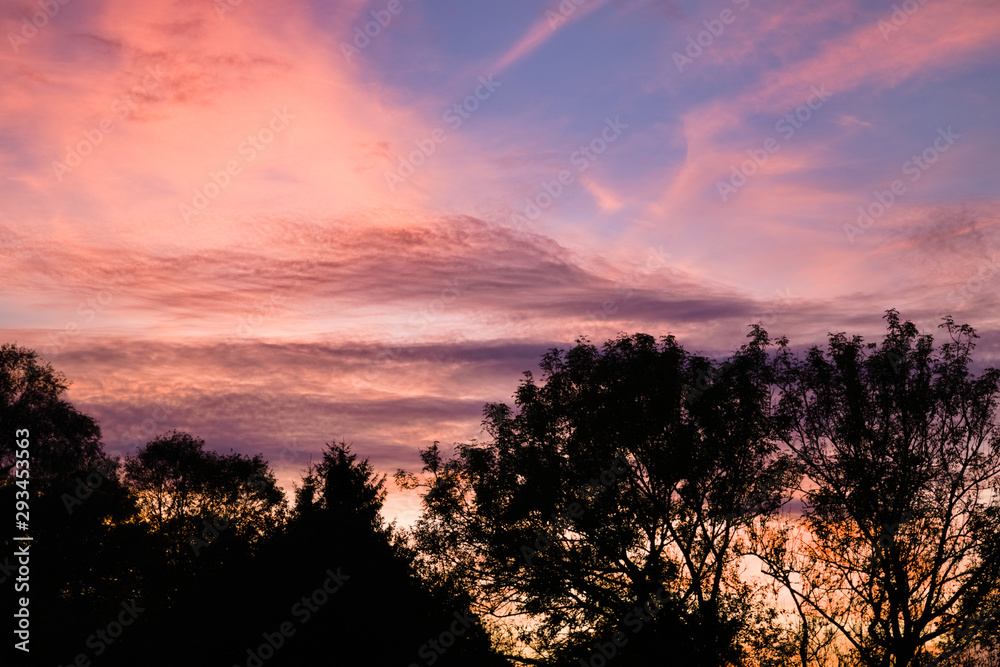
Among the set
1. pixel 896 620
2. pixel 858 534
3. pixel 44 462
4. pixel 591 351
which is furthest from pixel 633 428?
pixel 44 462

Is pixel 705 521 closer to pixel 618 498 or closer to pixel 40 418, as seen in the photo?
Answer: pixel 618 498

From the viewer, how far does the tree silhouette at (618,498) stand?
32625 mm

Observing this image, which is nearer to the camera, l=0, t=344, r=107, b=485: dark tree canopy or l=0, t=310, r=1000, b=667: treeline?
l=0, t=310, r=1000, b=667: treeline

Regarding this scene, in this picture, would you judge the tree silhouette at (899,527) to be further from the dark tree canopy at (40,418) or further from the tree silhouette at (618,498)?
the dark tree canopy at (40,418)

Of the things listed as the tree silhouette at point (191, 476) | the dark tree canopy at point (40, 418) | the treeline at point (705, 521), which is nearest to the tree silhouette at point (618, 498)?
the treeline at point (705, 521)

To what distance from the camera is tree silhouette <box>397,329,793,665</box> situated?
107 feet

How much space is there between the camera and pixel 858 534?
107 feet

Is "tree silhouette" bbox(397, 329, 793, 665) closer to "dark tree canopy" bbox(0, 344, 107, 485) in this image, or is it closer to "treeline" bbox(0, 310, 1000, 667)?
"treeline" bbox(0, 310, 1000, 667)

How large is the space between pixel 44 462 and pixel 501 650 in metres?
45.5

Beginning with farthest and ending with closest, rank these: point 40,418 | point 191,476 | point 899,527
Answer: point 191,476 → point 40,418 → point 899,527

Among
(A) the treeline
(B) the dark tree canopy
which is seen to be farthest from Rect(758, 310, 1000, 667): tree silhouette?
(B) the dark tree canopy

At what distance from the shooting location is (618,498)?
3322 cm

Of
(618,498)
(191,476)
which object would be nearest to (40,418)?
(191,476)

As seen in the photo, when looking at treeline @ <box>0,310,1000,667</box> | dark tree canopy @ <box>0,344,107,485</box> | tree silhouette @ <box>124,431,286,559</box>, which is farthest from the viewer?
tree silhouette @ <box>124,431,286,559</box>
